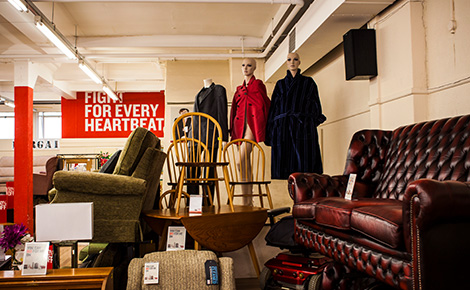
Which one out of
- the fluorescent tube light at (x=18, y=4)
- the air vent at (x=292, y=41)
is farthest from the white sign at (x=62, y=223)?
the air vent at (x=292, y=41)

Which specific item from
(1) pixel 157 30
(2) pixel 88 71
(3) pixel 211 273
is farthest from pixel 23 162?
(3) pixel 211 273

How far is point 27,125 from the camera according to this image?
23.3ft

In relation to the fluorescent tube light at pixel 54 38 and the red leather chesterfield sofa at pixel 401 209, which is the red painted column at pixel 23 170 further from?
the red leather chesterfield sofa at pixel 401 209

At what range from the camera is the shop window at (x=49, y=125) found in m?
14.3

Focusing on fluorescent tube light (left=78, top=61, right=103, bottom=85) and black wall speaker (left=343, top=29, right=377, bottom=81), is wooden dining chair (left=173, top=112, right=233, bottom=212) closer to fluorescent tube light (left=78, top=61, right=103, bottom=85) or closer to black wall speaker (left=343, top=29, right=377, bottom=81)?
black wall speaker (left=343, top=29, right=377, bottom=81)

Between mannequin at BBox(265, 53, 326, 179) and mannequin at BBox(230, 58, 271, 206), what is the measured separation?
359 millimetres

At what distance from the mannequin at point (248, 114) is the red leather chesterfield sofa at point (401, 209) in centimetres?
167

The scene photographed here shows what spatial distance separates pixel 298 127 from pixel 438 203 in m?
2.75

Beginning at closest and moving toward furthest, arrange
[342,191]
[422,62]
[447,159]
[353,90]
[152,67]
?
[447,159]
[342,191]
[422,62]
[353,90]
[152,67]

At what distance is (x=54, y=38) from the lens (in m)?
5.75

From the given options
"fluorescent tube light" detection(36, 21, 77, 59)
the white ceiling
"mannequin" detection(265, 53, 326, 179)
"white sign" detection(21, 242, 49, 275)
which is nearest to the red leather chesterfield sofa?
"mannequin" detection(265, 53, 326, 179)

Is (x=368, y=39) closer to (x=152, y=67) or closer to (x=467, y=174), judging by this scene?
(x=467, y=174)

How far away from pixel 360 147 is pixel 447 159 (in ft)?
2.79

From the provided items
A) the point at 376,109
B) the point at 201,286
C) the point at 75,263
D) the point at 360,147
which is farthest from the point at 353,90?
the point at 75,263
